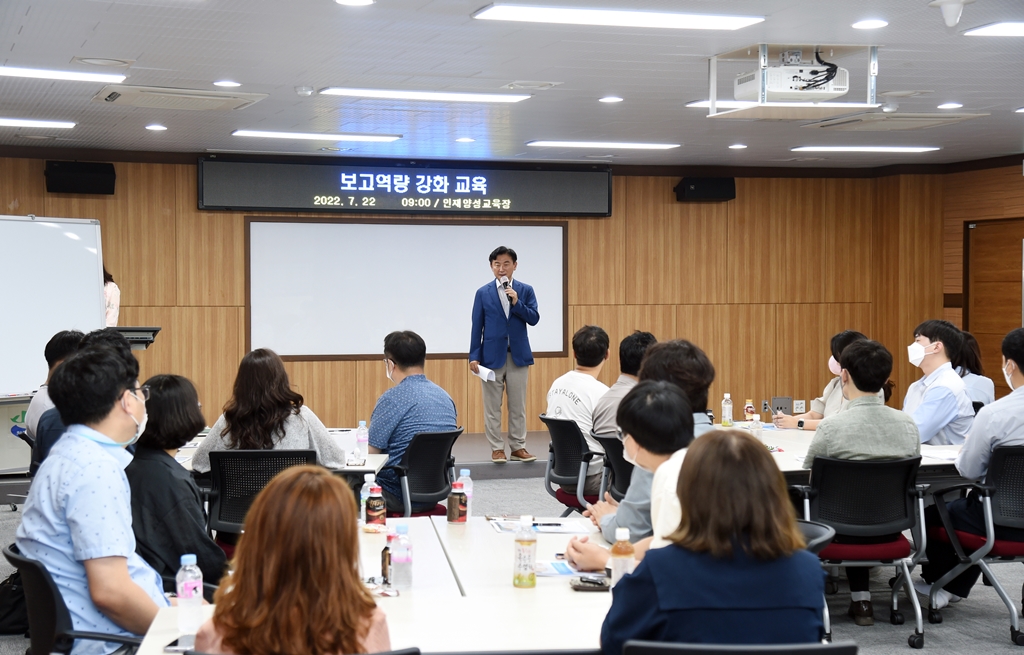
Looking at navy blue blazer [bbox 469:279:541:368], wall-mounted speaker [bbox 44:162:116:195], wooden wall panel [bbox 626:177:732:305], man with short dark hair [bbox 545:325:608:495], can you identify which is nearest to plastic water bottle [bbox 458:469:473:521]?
man with short dark hair [bbox 545:325:608:495]

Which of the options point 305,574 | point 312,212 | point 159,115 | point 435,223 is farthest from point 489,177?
point 305,574

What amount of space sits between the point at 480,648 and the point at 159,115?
618 cm

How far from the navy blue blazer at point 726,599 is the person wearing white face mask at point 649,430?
90 centimetres

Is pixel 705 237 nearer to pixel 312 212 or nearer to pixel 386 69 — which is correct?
pixel 312 212

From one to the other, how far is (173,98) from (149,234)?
315 cm

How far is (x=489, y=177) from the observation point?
406 inches

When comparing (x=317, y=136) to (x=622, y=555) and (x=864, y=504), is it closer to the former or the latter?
(x=864, y=504)

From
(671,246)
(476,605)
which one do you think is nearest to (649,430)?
(476,605)

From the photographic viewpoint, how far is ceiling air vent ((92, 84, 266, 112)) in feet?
21.4

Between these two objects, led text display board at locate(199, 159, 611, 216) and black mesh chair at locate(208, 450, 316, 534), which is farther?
Result: led text display board at locate(199, 159, 611, 216)

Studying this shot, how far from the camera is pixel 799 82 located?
5.40 metres

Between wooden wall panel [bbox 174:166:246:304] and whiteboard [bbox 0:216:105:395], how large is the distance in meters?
1.52

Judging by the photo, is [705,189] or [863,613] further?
[705,189]

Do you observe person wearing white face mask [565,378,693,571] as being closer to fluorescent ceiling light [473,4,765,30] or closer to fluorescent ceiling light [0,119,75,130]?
fluorescent ceiling light [473,4,765,30]
